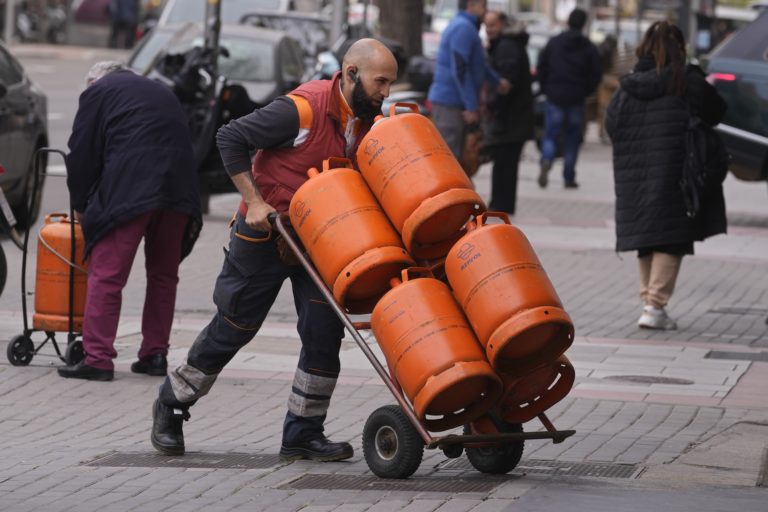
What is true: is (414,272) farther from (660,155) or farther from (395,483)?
(660,155)

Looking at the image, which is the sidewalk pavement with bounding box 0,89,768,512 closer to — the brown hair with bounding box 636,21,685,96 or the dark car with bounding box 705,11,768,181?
the brown hair with bounding box 636,21,685,96

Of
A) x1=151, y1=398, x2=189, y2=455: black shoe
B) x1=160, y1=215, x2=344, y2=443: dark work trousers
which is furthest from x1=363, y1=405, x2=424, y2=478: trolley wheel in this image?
x1=151, y1=398, x2=189, y2=455: black shoe

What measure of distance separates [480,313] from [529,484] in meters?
0.72

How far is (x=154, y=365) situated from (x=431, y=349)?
3.24m

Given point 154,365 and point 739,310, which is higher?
point 154,365

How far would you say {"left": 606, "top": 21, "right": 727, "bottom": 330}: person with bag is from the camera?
11.3m

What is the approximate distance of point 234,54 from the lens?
64.7 ft

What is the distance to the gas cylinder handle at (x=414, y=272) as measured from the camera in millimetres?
6660

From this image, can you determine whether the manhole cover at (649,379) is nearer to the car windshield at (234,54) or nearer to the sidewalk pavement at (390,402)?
the sidewalk pavement at (390,402)

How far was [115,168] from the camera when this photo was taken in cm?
916

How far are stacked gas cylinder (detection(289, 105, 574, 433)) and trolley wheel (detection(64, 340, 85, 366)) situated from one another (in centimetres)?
286

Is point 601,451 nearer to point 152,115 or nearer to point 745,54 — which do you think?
point 152,115

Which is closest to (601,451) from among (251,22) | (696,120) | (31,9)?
(696,120)

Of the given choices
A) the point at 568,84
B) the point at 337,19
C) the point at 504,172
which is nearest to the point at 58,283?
the point at 504,172
